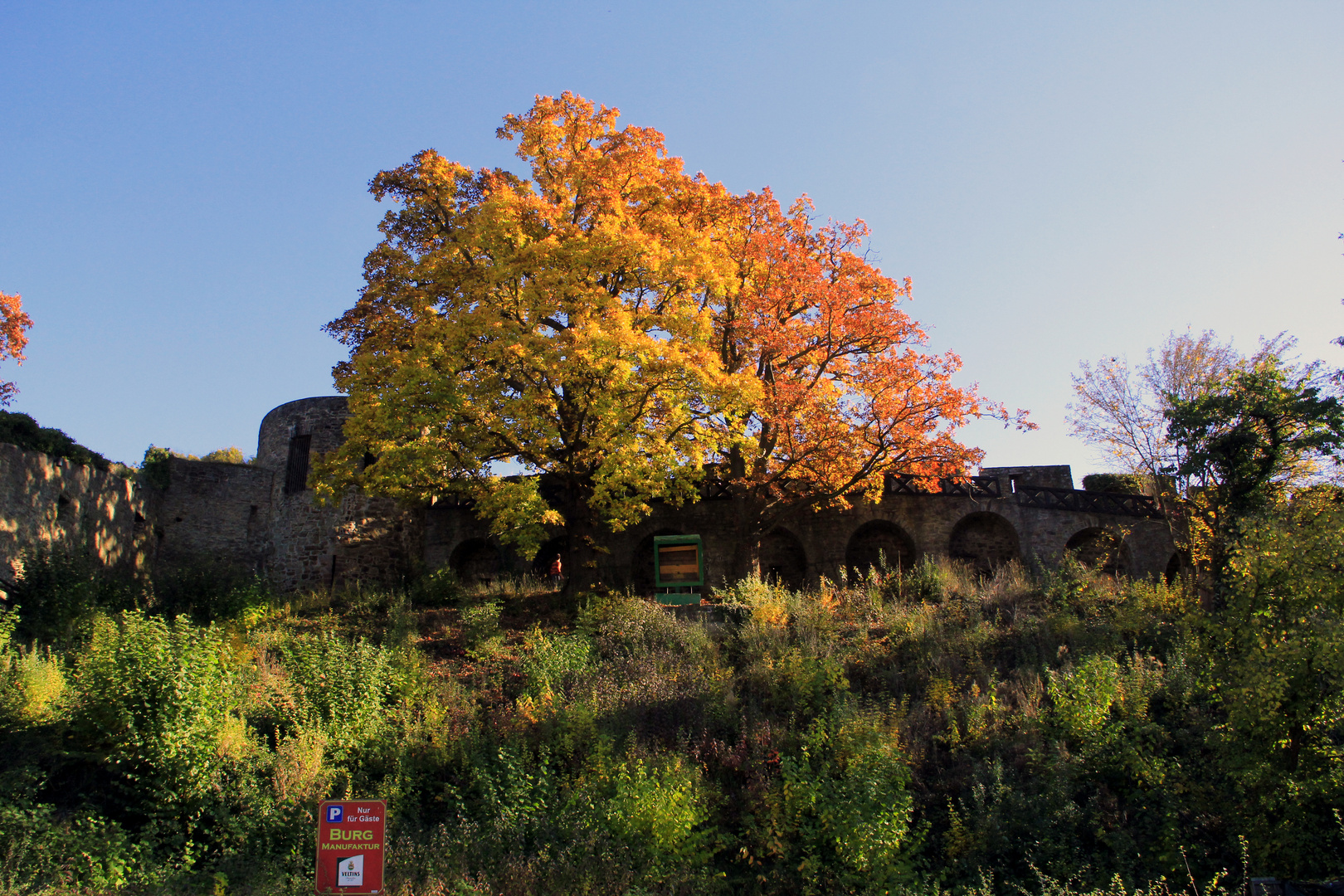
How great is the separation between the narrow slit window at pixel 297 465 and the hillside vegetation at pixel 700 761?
8455 mm

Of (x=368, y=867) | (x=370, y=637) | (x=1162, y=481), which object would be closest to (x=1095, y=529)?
(x=1162, y=481)

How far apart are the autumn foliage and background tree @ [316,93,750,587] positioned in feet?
0.13

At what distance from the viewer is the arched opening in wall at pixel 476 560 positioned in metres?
21.8

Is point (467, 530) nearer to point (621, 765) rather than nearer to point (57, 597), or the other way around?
point (57, 597)

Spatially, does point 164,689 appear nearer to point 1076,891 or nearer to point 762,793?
point 762,793

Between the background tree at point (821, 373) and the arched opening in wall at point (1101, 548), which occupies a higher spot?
the background tree at point (821, 373)

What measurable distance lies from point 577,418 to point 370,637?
4958mm

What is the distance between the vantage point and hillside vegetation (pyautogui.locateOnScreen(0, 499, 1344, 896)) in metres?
7.38

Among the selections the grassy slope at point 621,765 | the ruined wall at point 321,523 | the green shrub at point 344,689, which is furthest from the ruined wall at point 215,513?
the green shrub at point 344,689

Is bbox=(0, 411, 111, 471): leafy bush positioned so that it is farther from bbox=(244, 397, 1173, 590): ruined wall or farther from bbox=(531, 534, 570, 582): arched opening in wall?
bbox=(531, 534, 570, 582): arched opening in wall

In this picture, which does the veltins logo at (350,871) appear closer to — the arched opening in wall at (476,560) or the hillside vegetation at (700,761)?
the hillside vegetation at (700,761)

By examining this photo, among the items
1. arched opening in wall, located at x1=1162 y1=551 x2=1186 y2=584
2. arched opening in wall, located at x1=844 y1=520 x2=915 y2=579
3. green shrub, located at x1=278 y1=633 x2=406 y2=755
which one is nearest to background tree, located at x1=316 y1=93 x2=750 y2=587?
green shrub, located at x1=278 y1=633 x2=406 y2=755

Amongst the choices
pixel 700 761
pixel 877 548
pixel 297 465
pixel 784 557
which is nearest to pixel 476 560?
pixel 297 465

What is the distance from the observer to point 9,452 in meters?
13.4
